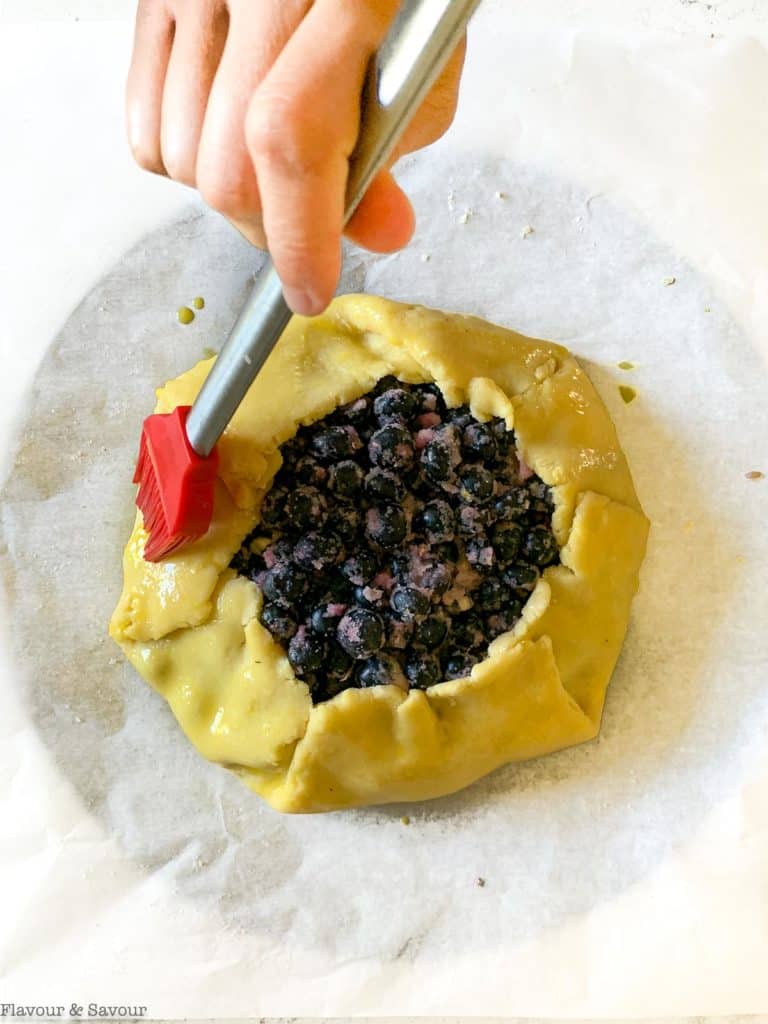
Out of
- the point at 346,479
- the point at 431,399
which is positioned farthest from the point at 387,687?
the point at 431,399

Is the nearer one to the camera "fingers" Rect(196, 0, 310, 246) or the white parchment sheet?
Answer: "fingers" Rect(196, 0, 310, 246)

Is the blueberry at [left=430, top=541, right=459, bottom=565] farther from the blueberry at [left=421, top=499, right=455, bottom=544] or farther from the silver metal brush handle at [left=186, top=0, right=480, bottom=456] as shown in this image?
the silver metal brush handle at [left=186, top=0, right=480, bottom=456]

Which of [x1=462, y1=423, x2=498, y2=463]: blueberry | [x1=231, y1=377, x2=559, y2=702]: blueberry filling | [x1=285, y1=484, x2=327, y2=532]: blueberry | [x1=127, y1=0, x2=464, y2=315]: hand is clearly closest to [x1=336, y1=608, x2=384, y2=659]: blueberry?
[x1=231, y1=377, x2=559, y2=702]: blueberry filling

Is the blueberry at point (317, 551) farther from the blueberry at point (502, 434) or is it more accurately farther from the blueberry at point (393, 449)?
the blueberry at point (502, 434)

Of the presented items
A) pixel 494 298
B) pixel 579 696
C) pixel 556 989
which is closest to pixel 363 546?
pixel 579 696

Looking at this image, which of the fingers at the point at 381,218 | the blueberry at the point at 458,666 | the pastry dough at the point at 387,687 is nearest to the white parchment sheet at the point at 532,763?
the pastry dough at the point at 387,687

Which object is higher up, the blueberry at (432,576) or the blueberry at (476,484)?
the blueberry at (476,484)
